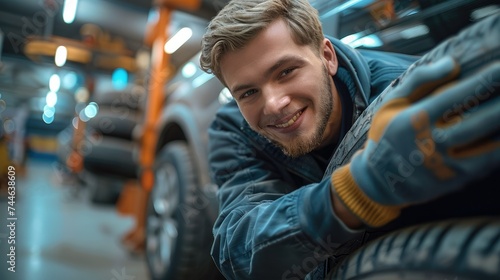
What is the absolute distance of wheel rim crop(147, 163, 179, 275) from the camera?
52.2 inches

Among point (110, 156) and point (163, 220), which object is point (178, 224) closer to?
point (163, 220)

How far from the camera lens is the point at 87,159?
2.21 meters

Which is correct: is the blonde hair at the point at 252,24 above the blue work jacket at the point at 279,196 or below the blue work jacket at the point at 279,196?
above

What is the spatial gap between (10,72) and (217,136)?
0.46 meters

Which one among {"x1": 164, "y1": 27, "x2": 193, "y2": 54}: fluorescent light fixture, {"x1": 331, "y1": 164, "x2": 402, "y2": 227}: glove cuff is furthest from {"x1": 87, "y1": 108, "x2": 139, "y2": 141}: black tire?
{"x1": 331, "y1": 164, "x2": 402, "y2": 227}: glove cuff

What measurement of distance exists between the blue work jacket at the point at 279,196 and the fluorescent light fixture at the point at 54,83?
426mm

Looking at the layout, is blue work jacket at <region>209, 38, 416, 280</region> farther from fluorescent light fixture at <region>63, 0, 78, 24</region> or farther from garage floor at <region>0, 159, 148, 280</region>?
fluorescent light fixture at <region>63, 0, 78, 24</region>

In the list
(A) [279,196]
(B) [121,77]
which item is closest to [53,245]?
(A) [279,196]

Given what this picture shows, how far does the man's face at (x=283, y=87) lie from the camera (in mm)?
567

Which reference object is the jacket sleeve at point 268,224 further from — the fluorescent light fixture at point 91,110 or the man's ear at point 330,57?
the fluorescent light fixture at point 91,110

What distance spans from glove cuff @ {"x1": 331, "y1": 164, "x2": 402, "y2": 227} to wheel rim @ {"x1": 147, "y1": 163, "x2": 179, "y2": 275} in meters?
0.98

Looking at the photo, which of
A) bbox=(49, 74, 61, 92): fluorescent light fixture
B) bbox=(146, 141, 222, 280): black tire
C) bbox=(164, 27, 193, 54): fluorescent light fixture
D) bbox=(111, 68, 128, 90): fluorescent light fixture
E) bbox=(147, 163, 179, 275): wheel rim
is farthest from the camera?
bbox=(111, 68, 128, 90): fluorescent light fixture

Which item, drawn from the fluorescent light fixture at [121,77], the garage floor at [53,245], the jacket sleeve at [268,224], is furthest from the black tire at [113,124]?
the jacket sleeve at [268,224]

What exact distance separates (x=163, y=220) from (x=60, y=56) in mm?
708
